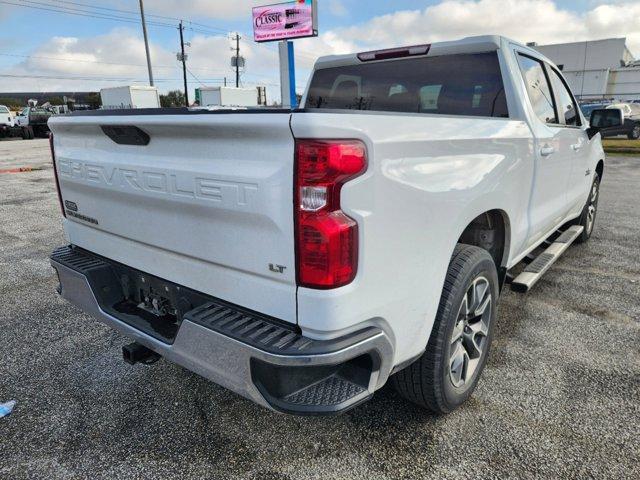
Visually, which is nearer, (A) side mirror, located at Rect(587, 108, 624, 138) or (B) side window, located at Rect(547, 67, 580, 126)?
(B) side window, located at Rect(547, 67, 580, 126)

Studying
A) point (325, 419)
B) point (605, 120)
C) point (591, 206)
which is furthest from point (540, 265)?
point (591, 206)

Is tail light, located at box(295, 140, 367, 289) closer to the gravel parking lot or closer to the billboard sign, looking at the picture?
the gravel parking lot

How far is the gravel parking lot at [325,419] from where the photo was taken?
214 cm

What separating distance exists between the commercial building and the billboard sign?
56.2m

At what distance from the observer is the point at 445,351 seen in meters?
2.22

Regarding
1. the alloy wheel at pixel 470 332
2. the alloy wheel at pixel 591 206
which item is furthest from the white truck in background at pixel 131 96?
the alloy wheel at pixel 470 332

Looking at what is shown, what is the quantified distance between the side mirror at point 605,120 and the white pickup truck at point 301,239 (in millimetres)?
1920

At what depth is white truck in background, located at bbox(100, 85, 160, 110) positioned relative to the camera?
30422 millimetres

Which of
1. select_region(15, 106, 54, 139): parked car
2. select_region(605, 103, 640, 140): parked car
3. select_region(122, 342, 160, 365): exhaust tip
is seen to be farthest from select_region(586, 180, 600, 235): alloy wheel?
select_region(15, 106, 54, 139): parked car

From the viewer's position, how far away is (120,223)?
2379mm

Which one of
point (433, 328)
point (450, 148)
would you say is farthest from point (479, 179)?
point (433, 328)

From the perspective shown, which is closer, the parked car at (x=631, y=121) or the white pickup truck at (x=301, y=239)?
the white pickup truck at (x=301, y=239)

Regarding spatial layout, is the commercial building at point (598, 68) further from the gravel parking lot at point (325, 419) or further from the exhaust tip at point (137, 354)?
the exhaust tip at point (137, 354)

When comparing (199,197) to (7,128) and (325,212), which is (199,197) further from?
(7,128)
